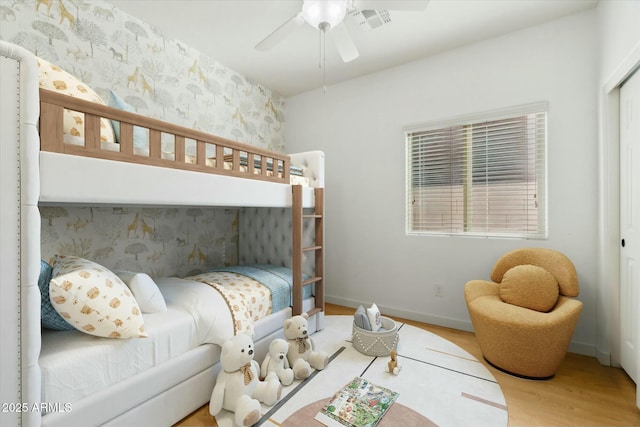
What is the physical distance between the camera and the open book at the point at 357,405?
1.53 meters

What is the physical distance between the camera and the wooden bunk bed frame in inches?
45.3

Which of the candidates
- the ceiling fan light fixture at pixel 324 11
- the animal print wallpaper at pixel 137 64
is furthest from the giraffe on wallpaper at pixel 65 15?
the ceiling fan light fixture at pixel 324 11

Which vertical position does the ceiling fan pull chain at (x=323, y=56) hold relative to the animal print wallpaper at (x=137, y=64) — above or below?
above

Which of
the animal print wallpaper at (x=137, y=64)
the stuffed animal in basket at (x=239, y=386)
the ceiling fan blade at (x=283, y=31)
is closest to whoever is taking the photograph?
the stuffed animal in basket at (x=239, y=386)

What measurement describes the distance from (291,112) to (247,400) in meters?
3.31

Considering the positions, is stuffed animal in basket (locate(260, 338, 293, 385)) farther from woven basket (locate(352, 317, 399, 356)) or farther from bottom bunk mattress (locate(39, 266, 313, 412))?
woven basket (locate(352, 317, 399, 356))

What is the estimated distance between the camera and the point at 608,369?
2055 millimetres

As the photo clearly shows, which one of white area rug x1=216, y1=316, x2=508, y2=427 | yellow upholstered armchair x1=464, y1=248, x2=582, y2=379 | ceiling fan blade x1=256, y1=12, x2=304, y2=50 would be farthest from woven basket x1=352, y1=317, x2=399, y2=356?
ceiling fan blade x1=256, y1=12, x2=304, y2=50

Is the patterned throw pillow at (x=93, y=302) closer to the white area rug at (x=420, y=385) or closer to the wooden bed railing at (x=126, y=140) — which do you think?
the wooden bed railing at (x=126, y=140)

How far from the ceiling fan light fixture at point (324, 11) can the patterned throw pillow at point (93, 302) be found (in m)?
1.80

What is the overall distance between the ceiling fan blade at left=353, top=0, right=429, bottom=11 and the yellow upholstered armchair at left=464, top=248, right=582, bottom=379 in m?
1.92

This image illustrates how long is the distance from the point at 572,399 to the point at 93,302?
8.52ft

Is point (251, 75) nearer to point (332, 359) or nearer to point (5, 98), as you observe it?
point (5, 98)

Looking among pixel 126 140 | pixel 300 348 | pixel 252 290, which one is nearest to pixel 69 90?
pixel 126 140
